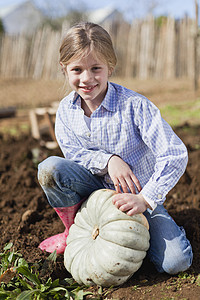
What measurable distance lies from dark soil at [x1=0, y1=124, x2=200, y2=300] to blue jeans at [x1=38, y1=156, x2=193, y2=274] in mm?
123

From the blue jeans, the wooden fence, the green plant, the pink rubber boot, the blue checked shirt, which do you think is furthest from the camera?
the wooden fence

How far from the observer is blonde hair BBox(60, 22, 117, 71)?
237 cm


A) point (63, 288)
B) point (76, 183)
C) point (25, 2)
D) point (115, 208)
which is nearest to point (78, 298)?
point (63, 288)

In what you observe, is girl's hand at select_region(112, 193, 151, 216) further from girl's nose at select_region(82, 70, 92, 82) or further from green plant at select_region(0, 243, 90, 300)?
girl's nose at select_region(82, 70, 92, 82)

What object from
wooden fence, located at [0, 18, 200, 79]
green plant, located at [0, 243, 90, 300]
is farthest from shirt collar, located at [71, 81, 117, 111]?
wooden fence, located at [0, 18, 200, 79]

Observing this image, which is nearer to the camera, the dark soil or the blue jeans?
the dark soil

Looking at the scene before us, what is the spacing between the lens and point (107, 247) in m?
2.28

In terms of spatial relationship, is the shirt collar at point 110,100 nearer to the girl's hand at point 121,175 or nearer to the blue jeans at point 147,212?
the girl's hand at point 121,175

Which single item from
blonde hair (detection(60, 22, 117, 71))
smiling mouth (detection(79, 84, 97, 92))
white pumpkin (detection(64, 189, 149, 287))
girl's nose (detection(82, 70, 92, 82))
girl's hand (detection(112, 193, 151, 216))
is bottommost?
white pumpkin (detection(64, 189, 149, 287))

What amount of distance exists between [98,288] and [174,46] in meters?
11.6

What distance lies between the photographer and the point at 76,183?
267 cm

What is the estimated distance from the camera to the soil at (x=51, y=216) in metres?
2.31

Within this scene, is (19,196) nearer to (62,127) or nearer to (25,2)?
(62,127)

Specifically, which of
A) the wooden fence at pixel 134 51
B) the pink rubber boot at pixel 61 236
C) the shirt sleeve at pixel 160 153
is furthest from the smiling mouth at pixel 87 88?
the wooden fence at pixel 134 51
